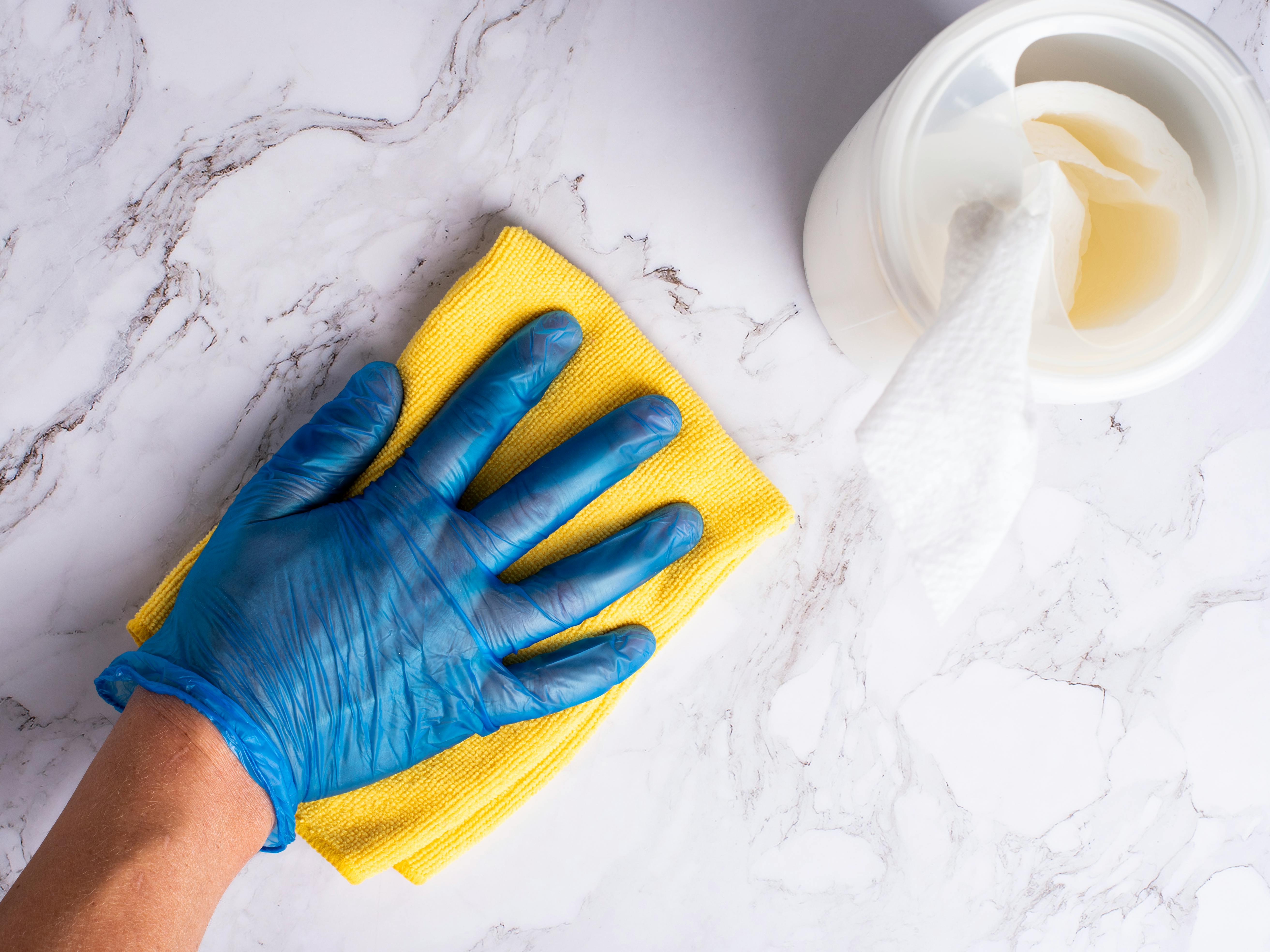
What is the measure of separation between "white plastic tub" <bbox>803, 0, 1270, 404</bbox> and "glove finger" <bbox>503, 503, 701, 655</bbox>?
260mm

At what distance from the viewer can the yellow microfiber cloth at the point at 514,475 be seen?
25.8 inches

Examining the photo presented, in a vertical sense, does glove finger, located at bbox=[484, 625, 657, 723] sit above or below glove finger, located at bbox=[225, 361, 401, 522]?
below

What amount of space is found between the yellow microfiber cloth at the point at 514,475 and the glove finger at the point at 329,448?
0.02m

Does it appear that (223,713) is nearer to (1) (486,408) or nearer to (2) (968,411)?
(1) (486,408)

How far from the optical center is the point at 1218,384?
0.71 meters

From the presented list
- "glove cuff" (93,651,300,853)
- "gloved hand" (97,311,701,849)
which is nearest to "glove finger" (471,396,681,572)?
"gloved hand" (97,311,701,849)

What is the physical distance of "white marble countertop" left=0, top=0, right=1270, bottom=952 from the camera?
677mm

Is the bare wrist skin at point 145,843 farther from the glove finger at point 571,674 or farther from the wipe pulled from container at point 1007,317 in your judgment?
the wipe pulled from container at point 1007,317

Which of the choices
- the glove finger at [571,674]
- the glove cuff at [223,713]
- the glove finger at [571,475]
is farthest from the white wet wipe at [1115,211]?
the glove cuff at [223,713]

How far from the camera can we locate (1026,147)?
0.45 m

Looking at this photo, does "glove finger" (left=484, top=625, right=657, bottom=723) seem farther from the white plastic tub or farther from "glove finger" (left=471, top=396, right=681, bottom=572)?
the white plastic tub

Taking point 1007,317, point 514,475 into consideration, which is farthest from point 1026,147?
point 514,475

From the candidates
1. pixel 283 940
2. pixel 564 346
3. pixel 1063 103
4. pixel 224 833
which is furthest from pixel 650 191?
pixel 283 940

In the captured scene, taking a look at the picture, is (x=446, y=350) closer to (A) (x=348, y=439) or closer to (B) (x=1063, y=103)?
(A) (x=348, y=439)
